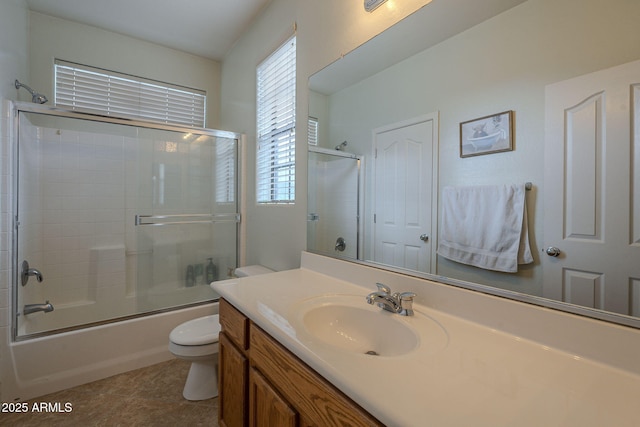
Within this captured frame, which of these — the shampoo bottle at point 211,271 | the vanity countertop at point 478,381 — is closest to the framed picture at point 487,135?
the vanity countertop at point 478,381

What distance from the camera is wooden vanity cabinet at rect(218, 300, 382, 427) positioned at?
649 mm

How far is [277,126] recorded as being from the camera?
82.7 inches

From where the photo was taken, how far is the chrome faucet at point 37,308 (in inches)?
72.7

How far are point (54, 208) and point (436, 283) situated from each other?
9.59 ft

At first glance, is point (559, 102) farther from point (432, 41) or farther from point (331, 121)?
point (331, 121)

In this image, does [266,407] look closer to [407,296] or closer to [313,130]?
[407,296]

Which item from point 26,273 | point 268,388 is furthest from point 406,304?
point 26,273

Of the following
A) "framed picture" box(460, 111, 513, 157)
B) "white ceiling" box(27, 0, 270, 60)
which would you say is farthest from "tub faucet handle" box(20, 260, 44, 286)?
"framed picture" box(460, 111, 513, 157)

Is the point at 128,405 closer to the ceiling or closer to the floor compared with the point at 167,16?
closer to the floor

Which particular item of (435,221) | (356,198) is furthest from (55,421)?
(435,221)

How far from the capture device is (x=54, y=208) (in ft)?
7.36

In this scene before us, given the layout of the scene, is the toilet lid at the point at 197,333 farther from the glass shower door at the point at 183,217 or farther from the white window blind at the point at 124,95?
the white window blind at the point at 124,95

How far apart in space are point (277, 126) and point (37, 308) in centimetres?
216

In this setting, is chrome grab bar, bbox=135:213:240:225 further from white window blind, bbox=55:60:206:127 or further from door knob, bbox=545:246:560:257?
door knob, bbox=545:246:560:257
